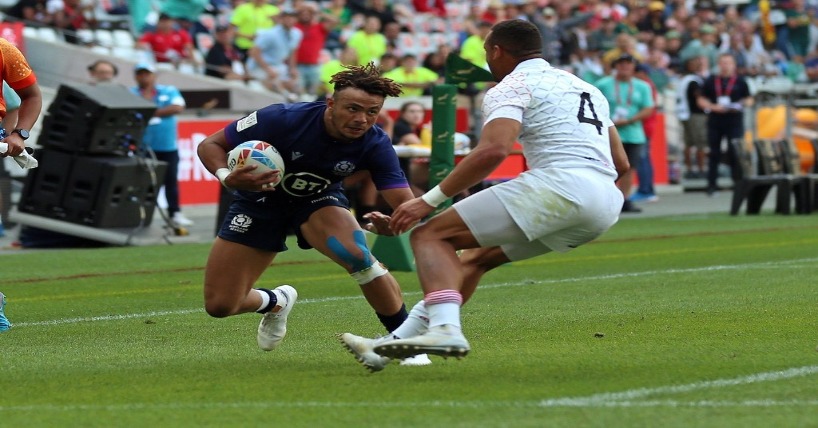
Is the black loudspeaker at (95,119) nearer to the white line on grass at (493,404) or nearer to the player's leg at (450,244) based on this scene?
the player's leg at (450,244)

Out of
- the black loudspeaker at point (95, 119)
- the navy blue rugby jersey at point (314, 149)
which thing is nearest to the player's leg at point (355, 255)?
the navy blue rugby jersey at point (314, 149)

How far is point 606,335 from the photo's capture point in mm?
8781

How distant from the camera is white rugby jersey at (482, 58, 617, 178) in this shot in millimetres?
7102

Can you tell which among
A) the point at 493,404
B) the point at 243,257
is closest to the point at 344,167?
the point at 243,257

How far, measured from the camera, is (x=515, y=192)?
23.3 ft

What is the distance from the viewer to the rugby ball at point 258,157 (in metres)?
7.62

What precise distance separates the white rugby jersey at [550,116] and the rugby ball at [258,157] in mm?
1170

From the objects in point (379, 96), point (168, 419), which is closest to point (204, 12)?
point (379, 96)

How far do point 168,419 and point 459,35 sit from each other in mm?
23180

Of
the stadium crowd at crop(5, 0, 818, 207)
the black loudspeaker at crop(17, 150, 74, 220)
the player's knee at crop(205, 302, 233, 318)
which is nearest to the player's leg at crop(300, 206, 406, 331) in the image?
the player's knee at crop(205, 302, 233, 318)

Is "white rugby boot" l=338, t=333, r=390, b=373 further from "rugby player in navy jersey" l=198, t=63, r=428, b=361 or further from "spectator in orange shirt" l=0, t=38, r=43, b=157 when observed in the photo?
"spectator in orange shirt" l=0, t=38, r=43, b=157

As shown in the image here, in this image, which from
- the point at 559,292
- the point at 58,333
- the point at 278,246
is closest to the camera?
the point at 278,246

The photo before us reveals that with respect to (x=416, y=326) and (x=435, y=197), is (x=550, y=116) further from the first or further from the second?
(x=416, y=326)

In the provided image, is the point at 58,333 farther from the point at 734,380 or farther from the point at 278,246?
the point at 734,380
